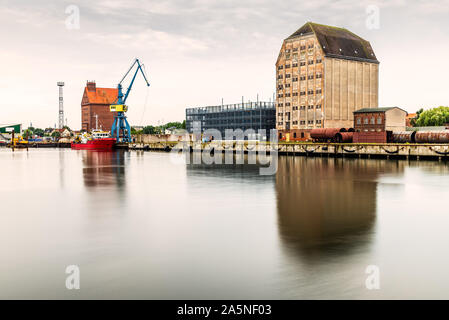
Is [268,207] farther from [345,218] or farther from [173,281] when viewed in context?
[173,281]

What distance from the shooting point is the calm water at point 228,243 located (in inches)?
439

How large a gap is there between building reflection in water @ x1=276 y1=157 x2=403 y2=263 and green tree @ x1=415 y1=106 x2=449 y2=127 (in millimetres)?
114602

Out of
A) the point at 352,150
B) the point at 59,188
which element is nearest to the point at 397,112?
the point at 352,150

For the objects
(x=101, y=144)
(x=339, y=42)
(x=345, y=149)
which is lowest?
(x=345, y=149)

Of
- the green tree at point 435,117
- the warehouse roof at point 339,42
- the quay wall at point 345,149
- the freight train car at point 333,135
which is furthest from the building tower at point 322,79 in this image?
the quay wall at point 345,149

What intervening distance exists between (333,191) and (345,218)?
1132 cm

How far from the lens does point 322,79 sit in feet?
426

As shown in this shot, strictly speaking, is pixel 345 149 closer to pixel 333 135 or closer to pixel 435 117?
pixel 333 135

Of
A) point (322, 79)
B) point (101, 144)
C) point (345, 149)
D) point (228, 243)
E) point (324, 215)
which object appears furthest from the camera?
point (101, 144)

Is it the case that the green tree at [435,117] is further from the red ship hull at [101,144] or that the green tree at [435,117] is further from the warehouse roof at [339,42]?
the red ship hull at [101,144]

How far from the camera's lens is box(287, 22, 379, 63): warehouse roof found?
131750 millimetres

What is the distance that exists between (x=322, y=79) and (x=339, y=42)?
15447 millimetres

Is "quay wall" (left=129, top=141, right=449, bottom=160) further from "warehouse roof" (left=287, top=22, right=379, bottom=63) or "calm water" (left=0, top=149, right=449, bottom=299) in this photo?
"warehouse roof" (left=287, top=22, right=379, bottom=63)

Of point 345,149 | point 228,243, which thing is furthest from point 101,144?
point 228,243
